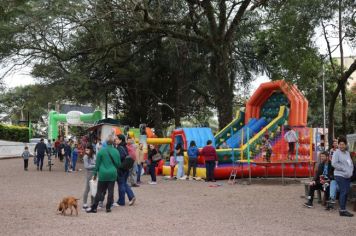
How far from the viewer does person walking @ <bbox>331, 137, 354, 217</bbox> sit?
10.9 meters

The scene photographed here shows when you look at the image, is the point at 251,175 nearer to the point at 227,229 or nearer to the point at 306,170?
the point at 306,170

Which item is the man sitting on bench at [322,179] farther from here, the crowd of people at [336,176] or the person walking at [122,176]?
the person walking at [122,176]

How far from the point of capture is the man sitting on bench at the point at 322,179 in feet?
39.1

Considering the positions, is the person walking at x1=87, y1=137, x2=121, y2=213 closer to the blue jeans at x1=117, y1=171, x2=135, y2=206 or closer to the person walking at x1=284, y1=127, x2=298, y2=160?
the blue jeans at x1=117, y1=171, x2=135, y2=206

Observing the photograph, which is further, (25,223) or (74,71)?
(74,71)

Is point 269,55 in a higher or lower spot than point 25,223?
higher

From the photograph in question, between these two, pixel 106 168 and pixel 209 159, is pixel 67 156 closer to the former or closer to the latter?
pixel 209 159

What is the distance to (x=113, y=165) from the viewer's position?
1091 cm

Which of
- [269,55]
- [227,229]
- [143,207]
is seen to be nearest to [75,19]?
[269,55]

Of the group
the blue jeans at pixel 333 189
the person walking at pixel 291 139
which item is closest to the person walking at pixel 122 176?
the blue jeans at pixel 333 189

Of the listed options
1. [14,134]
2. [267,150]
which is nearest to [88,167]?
[267,150]

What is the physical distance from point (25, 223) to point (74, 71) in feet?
68.2

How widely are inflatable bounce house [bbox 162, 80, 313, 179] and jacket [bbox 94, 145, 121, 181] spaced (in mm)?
8490

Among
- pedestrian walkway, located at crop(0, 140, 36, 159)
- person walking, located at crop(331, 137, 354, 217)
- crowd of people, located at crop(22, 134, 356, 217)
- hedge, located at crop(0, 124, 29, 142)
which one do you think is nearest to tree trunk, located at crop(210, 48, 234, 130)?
crowd of people, located at crop(22, 134, 356, 217)
